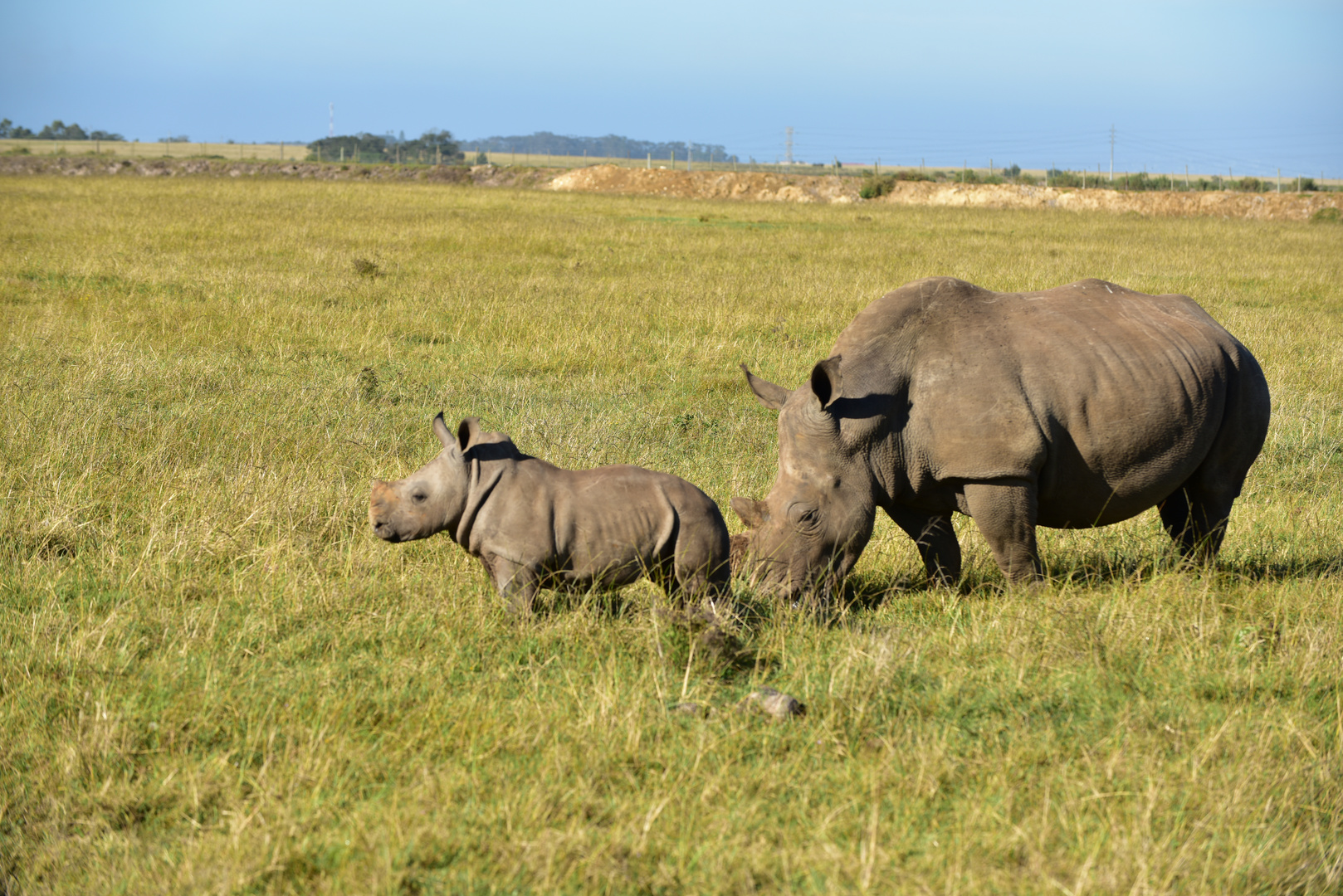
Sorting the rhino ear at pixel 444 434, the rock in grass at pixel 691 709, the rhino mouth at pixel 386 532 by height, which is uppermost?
the rhino ear at pixel 444 434

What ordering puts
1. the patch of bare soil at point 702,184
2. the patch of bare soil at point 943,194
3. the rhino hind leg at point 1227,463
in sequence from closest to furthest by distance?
the rhino hind leg at point 1227,463
the patch of bare soil at point 943,194
the patch of bare soil at point 702,184

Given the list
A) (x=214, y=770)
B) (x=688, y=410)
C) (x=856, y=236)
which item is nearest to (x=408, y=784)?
(x=214, y=770)

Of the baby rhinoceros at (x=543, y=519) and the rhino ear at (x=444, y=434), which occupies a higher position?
the rhino ear at (x=444, y=434)

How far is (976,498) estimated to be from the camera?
489 centimetres

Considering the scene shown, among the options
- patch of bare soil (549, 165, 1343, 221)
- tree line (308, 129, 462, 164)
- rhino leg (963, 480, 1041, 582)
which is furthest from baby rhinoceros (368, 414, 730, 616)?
tree line (308, 129, 462, 164)

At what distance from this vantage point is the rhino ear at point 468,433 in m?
4.37

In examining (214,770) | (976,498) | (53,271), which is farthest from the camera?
(53,271)

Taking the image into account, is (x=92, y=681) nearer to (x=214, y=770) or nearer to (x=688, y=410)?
(x=214, y=770)

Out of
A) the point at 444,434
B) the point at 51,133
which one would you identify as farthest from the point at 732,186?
the point at 51,133

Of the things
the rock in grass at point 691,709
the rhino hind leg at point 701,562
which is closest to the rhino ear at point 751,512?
the rhino hind leg at point 701,562

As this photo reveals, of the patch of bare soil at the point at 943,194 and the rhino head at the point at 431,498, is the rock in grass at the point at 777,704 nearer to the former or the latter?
the rhino head at the point at 431,498

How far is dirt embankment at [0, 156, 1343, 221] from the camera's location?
155 feet

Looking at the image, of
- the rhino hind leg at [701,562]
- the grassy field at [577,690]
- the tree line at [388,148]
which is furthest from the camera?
the tree line at [388,148]

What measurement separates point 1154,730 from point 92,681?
12.9 feet
